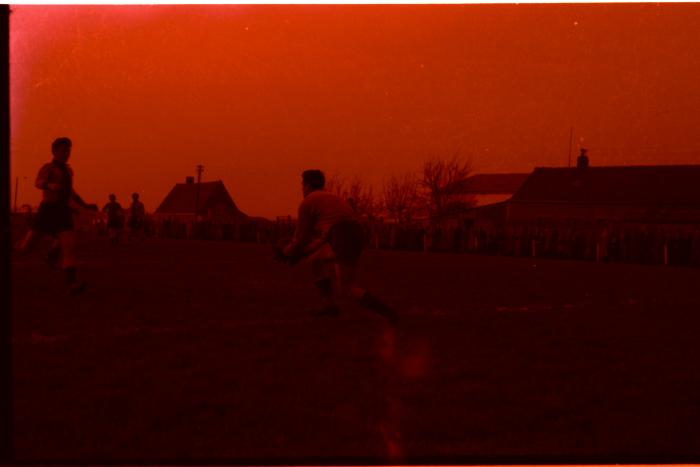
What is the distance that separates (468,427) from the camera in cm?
456

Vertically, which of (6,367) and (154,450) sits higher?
(6,367)

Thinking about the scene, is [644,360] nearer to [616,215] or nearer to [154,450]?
[154,450]

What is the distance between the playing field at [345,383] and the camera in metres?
4.34

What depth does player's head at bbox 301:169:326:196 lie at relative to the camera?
814 cm

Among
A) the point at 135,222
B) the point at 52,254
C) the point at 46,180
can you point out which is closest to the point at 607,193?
the point at 135,222

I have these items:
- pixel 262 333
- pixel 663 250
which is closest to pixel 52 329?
pixel 262 333

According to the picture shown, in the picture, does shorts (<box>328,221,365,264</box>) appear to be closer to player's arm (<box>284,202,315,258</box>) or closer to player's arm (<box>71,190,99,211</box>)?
player's arm (<box>284,202,315,258</box>)

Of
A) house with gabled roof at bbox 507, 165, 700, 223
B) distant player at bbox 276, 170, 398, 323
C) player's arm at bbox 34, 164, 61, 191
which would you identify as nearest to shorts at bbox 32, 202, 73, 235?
player's arm at bbox 34, 164, 61, 191

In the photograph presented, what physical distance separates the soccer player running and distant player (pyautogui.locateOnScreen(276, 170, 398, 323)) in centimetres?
253

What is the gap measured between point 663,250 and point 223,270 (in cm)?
1874

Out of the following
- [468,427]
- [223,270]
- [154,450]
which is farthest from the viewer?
[223,270]

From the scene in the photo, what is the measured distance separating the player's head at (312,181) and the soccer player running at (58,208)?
8.23 ft

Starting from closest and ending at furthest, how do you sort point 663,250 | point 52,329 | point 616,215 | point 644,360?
1. point 644,360
2. point 52,329
3. point 663,250
4. point 616,215

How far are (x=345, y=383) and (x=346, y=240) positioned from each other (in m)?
2.63
